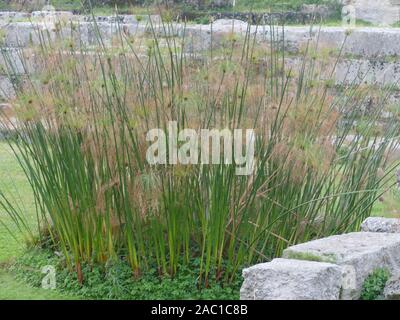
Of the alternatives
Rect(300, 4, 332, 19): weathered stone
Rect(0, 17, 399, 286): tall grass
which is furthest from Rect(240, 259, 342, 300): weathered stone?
Rect(300, 4, 332, 19): weathered stone

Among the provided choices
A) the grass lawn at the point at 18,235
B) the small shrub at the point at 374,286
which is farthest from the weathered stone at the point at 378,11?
the small shrub at the point at 374,286

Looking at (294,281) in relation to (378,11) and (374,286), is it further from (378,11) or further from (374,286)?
(378,11)

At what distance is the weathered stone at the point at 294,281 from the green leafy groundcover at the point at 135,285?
71 centimetres

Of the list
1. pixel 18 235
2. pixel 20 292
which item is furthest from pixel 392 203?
pixel 18 235

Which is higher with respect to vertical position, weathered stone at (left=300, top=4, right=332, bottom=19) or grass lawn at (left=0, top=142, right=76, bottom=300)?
weathered stone at (left=300, top=4, right=332, bottom=19)

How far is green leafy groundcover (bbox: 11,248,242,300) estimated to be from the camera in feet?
12.5

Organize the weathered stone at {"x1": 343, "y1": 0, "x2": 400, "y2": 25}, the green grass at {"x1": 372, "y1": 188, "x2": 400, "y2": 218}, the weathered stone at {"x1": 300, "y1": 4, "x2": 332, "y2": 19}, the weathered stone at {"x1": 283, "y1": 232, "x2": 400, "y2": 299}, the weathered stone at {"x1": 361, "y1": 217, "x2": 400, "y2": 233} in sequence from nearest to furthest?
the weathered stone at {"x1": 283, "y1": 232, "x2": 400, "y2": 299} → the weathered stone at {"x1": 361, "y1": 217, "x2": 400, "y2": 233} → the green grass at {"x1": 372, "y1": 188, "x2": 400, "y2": 218} → the weathered stone at {"x1": 343, "y1": 0, "x2": 400, "y2": 25} → the weathered stone at {"x1": 300, "y1": 4, "x2": 332, "y2": 19}

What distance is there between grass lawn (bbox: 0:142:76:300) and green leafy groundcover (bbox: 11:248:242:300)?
0.11 metres

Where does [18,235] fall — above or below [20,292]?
below

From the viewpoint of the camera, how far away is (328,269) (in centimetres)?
306

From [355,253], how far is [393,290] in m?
0.21

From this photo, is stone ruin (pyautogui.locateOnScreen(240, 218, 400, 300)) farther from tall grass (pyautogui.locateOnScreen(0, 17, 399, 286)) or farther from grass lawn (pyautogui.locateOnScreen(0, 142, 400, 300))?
grass lawn (pyautogui.locateOnScreen(0, 142, 400, 300))

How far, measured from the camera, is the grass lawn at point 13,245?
4.04 metres
